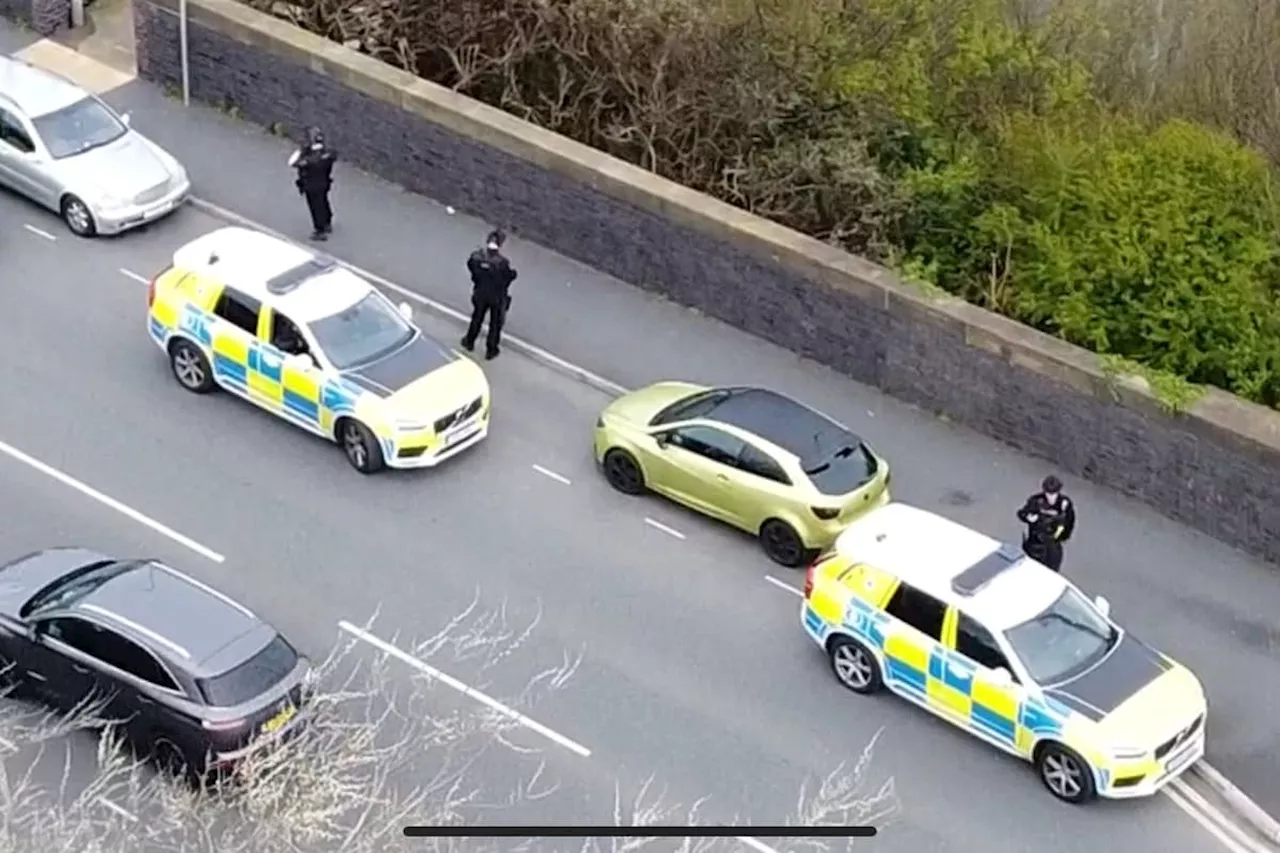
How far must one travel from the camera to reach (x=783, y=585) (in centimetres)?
2164

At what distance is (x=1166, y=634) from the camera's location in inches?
845

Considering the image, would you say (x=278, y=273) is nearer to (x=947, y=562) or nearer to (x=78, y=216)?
(x=78, y=216)

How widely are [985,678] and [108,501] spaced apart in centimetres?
804

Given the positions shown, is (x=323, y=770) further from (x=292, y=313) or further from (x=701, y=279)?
(x=701, y=279)

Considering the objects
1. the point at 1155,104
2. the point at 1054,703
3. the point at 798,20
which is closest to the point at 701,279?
the point at 798,20

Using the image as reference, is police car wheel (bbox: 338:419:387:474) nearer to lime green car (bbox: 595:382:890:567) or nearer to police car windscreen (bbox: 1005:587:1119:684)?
lime green car (bbox: 595:382:890:567)

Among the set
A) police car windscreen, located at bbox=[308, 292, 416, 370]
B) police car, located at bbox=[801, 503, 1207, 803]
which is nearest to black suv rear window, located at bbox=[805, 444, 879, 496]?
police car, located at bbox=[801, 503, 1207, 803]

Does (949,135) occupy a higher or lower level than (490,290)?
higher

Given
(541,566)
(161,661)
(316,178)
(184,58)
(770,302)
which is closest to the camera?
(161,661)

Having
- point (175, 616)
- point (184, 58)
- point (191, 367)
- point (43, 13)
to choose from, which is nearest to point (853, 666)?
point (175, 616)

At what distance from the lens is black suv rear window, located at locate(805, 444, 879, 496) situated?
2145 cm

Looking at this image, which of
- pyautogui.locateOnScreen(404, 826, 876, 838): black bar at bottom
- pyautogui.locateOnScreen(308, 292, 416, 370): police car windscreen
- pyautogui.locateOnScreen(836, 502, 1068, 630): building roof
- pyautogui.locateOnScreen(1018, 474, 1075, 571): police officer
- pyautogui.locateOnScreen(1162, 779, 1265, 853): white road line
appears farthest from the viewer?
pyautogui.locateOnScreen(308, 292, 416, 370): police car windscreen

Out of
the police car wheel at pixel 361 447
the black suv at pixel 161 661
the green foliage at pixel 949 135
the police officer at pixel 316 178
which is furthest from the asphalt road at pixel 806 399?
the black suv at pixel 161 661

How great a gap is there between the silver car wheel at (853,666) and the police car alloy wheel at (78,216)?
393 inches
